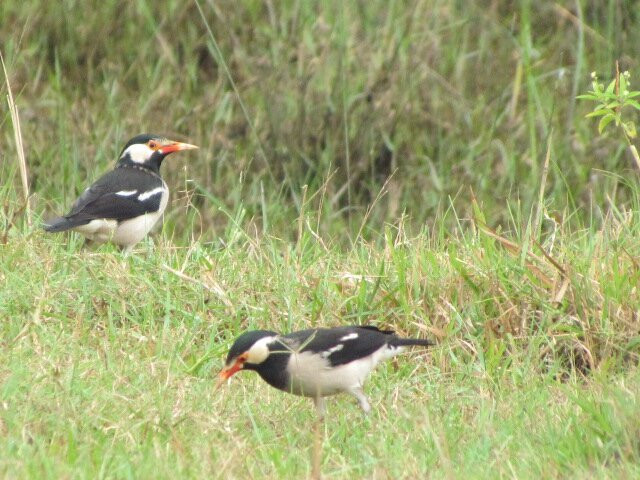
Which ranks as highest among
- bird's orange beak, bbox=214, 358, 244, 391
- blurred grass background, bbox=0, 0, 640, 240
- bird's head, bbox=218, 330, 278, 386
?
bird's head, bbox=218, 330, 278, 386

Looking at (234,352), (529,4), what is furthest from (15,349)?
(529,4)

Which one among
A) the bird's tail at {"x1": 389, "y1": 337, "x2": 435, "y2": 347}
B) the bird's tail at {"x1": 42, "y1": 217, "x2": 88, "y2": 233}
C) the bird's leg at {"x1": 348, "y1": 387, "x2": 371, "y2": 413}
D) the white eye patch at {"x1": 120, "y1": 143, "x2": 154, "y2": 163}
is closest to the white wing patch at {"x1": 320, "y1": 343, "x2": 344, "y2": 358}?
the bird's leg at {"x1": 348, "y1": 387, "x2": 371, "y2": 413}

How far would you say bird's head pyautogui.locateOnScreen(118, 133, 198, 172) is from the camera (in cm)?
854

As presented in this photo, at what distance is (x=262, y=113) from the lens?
9.65 meters

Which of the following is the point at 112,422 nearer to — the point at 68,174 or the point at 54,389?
the point at 54,389

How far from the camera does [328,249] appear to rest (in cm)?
732

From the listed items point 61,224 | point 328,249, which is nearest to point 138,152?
point 61,224

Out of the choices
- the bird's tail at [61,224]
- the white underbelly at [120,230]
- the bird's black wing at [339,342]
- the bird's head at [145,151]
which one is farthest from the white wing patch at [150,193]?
the bird's black wing at [339,342]

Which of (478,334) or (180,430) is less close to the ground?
(180,430)

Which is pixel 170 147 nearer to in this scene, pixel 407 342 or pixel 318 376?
pixel 407 342

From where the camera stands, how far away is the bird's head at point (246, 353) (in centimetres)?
563

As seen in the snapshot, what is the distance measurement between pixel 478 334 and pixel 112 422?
2054mm

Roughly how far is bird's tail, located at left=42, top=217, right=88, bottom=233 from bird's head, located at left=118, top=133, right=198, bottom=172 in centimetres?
97

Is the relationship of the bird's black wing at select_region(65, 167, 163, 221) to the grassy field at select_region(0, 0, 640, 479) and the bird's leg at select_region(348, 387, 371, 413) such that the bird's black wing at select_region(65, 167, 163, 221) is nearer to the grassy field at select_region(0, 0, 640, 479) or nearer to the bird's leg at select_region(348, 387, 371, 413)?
the grassy field at select_region(0, 0, 640, 479)
